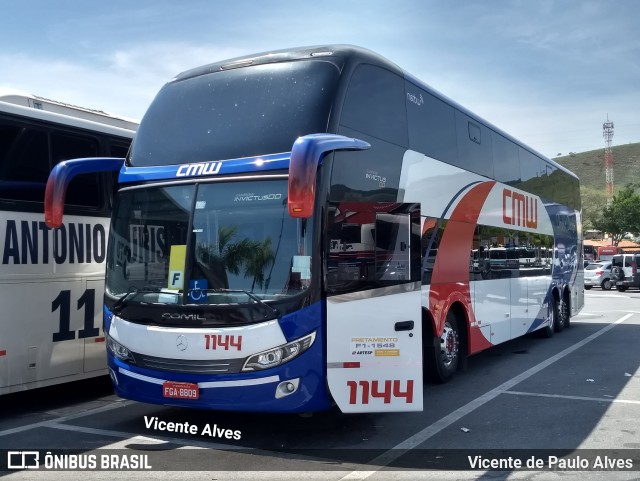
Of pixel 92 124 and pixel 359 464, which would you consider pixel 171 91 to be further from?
pixel 359 464

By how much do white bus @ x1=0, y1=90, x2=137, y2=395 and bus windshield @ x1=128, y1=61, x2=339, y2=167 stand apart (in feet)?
4.60

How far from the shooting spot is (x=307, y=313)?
6.30 m

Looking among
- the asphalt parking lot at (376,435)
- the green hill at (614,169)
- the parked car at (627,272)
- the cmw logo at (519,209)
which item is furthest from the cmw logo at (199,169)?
the green hill at (614,169)

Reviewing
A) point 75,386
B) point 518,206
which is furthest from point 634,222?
point 75,386

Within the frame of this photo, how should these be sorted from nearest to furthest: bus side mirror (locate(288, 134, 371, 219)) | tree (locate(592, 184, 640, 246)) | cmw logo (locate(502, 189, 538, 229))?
bus side mirror (locate(288, 134, 371, 219)) < cmw logo (locate(502, 189, 538, 229)) < tree (locate(592, 184, 640, 246))

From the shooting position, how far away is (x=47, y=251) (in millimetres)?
8195

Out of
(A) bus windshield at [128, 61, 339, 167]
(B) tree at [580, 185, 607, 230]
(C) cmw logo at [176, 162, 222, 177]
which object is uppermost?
(B) tree at [580, 185, 607, 230]

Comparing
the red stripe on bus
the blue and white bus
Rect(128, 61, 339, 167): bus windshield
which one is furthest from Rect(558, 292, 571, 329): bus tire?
Rect(128, 61, 339, 167): bus windshield

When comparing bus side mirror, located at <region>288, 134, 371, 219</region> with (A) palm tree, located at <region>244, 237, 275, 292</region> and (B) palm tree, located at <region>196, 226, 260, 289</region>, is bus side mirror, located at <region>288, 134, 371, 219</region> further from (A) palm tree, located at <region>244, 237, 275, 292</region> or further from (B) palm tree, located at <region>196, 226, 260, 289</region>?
(B) palm tree, located at <region>196, 226, 260, 289</region>

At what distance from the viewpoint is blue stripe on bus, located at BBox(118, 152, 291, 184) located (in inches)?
258

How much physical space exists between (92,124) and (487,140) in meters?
6.26

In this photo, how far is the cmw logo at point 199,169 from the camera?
22.3ft

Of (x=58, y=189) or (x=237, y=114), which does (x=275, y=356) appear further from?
(x=58, y=189)

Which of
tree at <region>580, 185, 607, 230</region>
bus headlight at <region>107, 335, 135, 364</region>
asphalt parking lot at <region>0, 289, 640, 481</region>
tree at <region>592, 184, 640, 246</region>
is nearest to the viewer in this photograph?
asphalt parking lot at <region>0, 289, 640, 481</region>
